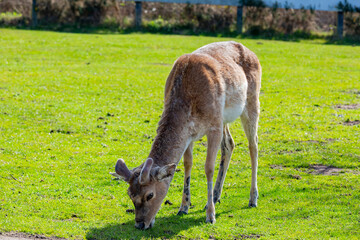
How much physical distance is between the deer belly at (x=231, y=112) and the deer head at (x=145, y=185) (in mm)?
1882

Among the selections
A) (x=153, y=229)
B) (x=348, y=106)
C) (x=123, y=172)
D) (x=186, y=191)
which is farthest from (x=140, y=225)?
(x=348, y=106)

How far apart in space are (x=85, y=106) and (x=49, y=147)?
4099mm

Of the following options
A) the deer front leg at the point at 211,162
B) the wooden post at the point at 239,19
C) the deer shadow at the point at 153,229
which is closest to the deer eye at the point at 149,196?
the deer shadow at the point at 153,229

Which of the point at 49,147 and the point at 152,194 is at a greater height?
the point at 152,194

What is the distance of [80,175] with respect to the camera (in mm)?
10484

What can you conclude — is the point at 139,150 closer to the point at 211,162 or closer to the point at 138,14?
the point at 211,162

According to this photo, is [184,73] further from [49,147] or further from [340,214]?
[49,147]

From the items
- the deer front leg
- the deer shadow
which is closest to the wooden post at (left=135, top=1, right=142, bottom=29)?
the deer front leg

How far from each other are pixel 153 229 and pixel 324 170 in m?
4.82

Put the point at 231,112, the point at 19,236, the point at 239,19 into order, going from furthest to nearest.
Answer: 1. the point at 239,19
2. the point at 231,112
3. the point at 19,236

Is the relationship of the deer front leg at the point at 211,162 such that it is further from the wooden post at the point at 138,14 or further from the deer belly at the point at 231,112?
the wooden post at the point at 138,14

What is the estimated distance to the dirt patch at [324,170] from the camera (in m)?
11.1

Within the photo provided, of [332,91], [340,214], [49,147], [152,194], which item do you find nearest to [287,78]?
[332,91]

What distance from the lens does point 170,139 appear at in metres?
7.82
